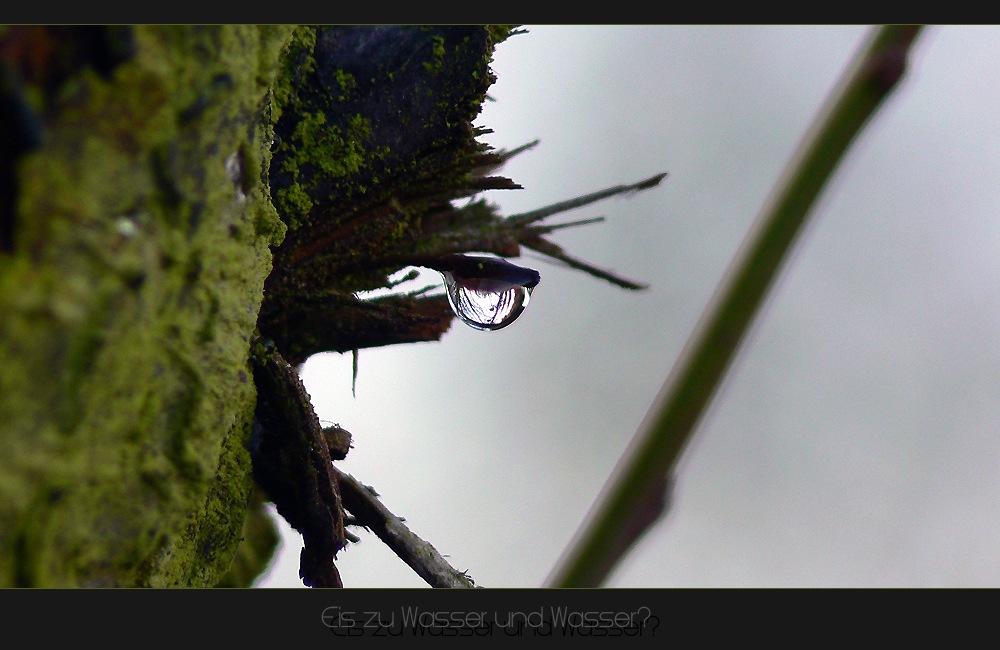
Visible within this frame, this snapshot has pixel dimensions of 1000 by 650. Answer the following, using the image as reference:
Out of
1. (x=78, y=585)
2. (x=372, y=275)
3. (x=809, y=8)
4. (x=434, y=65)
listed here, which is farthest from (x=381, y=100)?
(x=78, y=585)

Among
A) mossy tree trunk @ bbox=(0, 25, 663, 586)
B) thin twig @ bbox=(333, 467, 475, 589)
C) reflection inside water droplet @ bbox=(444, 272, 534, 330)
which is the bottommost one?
thin twig @ bbox=(333, 467, 475, 589)

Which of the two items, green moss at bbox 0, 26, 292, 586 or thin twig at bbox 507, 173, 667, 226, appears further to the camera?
thin twig at bbox 507, 173, 667, 226

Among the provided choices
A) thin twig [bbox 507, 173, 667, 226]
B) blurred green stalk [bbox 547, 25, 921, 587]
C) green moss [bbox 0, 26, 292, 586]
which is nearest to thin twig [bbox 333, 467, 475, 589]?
green moss [bbox 0, 26, 292, 586]

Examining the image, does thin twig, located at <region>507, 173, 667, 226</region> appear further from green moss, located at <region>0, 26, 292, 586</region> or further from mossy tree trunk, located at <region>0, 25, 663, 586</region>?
green moss, located at <region>0, 26, 292, 586</region>

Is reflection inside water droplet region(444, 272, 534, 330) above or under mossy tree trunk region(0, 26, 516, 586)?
under

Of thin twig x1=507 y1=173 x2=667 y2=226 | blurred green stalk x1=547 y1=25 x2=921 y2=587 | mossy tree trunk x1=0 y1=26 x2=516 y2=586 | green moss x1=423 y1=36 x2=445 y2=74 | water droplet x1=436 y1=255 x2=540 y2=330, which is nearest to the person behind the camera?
blurred green stalk x1=547 y1=25 x2=921 y2=587
